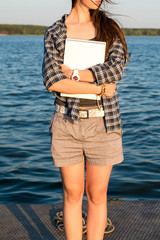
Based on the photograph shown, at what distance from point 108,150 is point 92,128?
192 millimetres

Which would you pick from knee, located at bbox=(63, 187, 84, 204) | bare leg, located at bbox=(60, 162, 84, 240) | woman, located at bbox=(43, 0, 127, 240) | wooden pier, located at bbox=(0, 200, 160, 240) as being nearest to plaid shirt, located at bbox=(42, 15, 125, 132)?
woman, located at bbox=(43, 0, 127, 240)

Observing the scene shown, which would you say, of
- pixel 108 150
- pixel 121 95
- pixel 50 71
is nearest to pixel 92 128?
pixel 108 150

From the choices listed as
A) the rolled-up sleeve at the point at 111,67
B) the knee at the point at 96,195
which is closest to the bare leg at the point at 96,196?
the knee at the point at 96,195

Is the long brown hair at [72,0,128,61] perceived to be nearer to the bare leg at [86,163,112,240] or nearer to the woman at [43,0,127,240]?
the woman at [43,0,127,240]

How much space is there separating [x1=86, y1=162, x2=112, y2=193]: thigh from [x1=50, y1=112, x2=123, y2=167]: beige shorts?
1.5 inches

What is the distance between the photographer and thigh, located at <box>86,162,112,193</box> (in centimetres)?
271

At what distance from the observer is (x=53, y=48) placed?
2721mm

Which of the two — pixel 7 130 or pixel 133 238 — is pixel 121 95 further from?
pixel 133 238

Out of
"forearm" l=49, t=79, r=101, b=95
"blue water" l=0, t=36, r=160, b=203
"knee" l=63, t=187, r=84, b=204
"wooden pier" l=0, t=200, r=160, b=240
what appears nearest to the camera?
"forearm" l=49, t=79, r=101, b=95

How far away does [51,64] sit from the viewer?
268 centimetres

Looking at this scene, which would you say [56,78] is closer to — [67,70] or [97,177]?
[67,70]

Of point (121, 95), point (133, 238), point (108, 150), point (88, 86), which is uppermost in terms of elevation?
point (88, 86)

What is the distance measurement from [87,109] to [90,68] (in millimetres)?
294

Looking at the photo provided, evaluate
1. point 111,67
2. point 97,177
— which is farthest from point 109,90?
point 97,177
